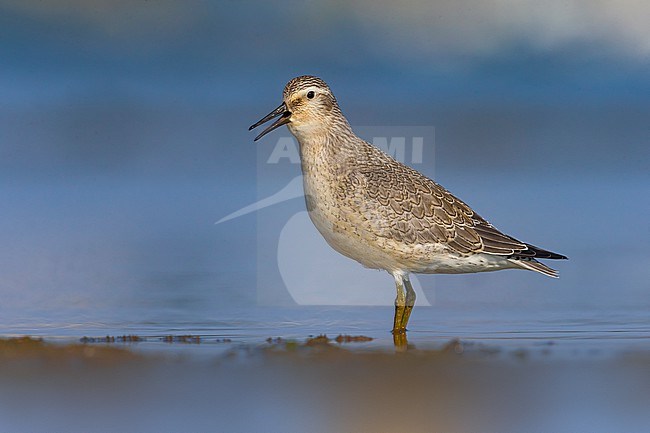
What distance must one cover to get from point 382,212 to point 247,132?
258 inches

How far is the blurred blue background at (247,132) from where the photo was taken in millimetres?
9984

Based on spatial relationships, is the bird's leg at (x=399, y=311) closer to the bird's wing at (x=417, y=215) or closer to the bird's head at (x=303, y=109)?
the bird's wing at (x=417, y=215)

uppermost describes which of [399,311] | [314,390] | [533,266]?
[533,266]

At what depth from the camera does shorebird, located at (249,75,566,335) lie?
8.53m

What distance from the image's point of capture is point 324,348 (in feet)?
25.5

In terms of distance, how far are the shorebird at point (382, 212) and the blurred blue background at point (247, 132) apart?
551 mm

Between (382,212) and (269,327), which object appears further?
(269,327)

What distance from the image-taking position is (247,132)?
14.9m

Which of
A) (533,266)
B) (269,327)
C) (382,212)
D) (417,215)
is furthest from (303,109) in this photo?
(533,266)

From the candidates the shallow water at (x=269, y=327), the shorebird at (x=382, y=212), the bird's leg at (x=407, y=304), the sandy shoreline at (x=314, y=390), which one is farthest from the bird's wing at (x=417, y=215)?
the sandy shoreline at (x=314, y=390)

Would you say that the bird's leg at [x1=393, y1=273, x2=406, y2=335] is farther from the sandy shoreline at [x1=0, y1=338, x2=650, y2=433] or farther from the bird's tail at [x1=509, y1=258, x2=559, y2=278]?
the bird's tail at [x1=509, y1=258, x2=559, y2=278]

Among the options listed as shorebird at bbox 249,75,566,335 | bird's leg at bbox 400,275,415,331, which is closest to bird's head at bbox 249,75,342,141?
shorebird at bbox 249,75,566,335

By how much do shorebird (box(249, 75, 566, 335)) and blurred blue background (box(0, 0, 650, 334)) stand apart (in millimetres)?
551

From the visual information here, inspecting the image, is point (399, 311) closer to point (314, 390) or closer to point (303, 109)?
point (303, 109)
